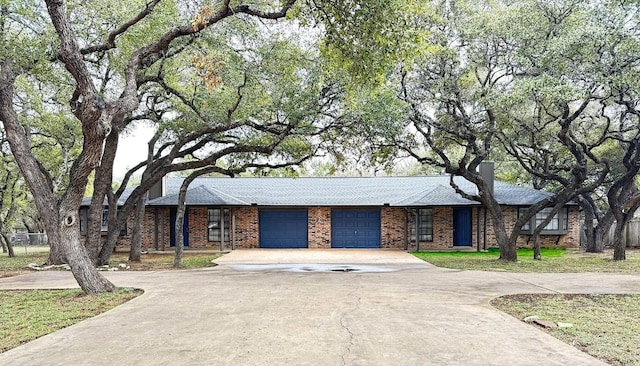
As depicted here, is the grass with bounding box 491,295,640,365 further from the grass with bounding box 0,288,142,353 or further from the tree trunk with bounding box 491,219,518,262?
the tree trunk with bounding box 491,219,518,262

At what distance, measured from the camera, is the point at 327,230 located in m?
23.6

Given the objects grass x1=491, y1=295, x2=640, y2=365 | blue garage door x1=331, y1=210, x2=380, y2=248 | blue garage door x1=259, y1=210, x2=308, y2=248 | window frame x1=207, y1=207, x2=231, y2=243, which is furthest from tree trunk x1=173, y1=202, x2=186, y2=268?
grass x1=491, y1=295, x2=640, y2=365

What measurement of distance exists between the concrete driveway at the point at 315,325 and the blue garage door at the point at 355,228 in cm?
1124

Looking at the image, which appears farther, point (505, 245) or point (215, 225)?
point (215, 225)

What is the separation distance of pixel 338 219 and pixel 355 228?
91 centimetres

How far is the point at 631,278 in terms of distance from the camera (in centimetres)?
1196

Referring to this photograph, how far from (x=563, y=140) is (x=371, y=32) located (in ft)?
30.8

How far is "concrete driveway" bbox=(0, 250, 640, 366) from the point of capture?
525 cm

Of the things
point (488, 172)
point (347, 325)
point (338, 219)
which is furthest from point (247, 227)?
point (347, 325)

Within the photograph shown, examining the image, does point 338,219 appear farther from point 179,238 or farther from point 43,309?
point 43,309

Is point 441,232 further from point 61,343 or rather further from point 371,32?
point 61,343

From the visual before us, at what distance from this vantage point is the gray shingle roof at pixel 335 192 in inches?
870

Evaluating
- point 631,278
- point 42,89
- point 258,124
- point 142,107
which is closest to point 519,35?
point 631,278

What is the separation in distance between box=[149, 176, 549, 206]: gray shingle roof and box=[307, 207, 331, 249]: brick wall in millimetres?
713
